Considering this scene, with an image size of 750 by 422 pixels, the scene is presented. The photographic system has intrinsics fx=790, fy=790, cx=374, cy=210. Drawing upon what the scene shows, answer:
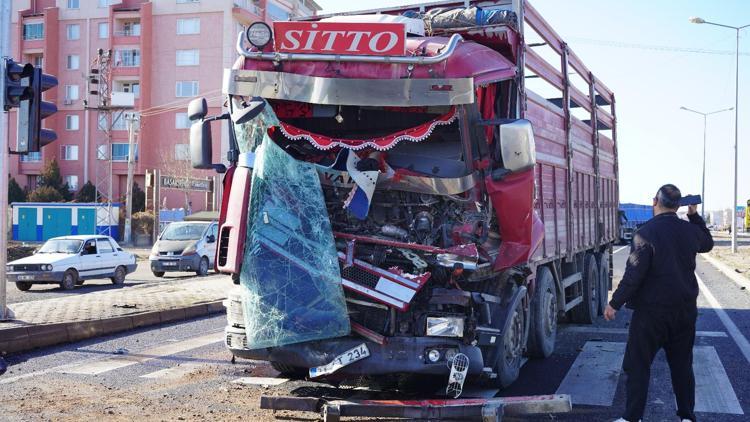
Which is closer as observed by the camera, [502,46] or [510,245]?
[510,245]

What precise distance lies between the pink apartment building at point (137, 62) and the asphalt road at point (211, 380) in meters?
48.5

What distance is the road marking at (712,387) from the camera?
6805 millimetres

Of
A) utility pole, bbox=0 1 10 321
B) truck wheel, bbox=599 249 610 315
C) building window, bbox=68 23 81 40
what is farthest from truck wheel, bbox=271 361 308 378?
building window, bbox=68 23 81 40

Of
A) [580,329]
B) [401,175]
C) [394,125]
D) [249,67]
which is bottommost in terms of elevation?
[580,329]

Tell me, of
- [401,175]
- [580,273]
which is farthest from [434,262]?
[580,273]

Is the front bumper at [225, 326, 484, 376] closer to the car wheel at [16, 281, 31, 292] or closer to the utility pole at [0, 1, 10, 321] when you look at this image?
the utility pole at [0, 1, 10, 321]

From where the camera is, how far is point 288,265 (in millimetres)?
6078

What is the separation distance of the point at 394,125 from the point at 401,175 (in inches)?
22.9

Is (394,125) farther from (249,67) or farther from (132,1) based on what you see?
(132,1)

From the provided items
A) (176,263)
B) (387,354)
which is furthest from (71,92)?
(387,354)

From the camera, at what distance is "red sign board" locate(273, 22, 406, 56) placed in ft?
21.4

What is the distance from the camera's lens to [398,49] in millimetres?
6539

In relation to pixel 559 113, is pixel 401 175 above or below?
below

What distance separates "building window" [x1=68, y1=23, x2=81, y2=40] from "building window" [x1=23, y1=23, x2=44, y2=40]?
2.40 metres
